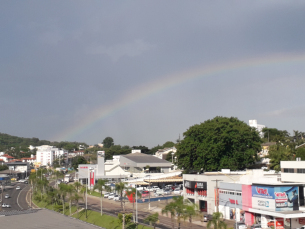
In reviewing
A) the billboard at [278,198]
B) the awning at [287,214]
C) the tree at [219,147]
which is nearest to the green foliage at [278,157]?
the tree at [219,147]

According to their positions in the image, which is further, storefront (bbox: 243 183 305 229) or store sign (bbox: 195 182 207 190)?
store sign (bbox: 195 182 207 190)

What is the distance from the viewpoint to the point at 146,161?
152 m

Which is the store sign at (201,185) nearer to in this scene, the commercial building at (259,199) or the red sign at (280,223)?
the commercial building at (259,199)

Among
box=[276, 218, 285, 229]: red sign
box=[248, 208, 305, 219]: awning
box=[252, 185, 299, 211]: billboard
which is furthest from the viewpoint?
box=[252, 185, 299, 211]: billboard

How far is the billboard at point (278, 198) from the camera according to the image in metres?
48.5

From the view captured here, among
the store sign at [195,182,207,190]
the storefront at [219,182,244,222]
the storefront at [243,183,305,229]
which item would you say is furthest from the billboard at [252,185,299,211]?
the store sign at [195,182,207,190]

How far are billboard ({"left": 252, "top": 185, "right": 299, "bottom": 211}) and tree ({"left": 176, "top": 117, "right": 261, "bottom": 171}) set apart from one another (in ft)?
Result: 108

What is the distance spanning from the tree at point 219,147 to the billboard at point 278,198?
1292 inches

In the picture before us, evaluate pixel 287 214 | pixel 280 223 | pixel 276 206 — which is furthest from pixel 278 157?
pixel 287 214

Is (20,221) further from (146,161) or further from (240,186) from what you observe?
(146,161)

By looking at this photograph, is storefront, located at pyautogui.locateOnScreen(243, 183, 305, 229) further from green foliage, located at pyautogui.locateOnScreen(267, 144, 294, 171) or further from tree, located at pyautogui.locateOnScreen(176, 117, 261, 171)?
tree, located at pyautogui.locateOnScreen(176, 117, 261, 171)

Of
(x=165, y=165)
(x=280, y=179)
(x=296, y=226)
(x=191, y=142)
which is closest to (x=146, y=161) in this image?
(x=165, y=165)

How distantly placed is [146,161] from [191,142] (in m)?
65.0

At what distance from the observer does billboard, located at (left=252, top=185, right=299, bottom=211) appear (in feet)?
159
